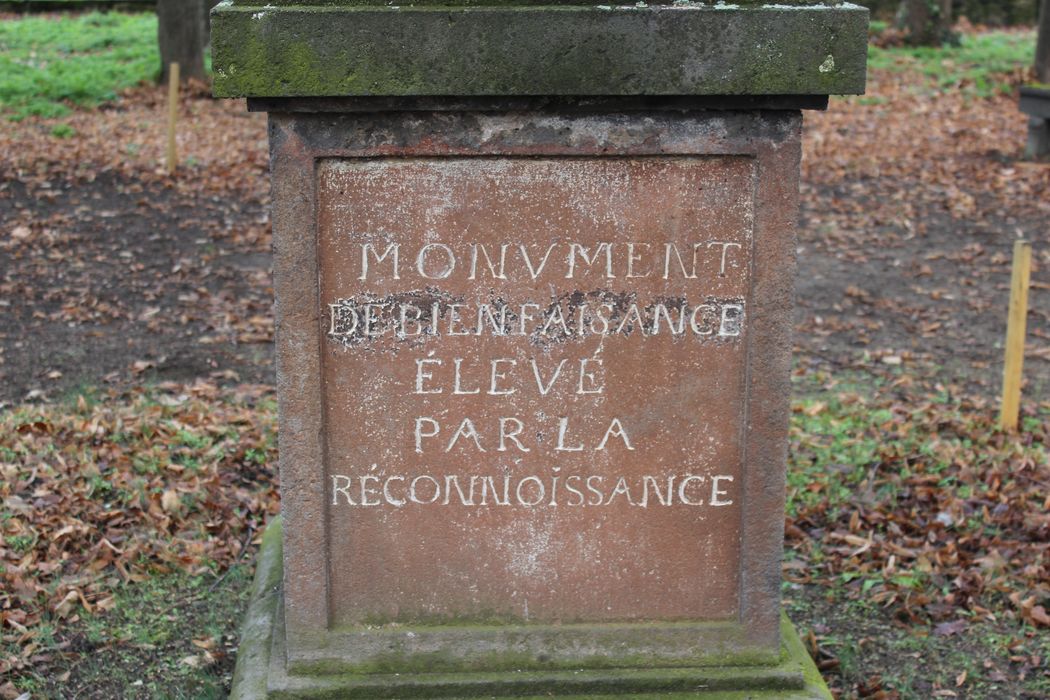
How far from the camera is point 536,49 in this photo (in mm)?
2939

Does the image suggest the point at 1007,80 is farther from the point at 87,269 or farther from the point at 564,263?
the point at 564,263

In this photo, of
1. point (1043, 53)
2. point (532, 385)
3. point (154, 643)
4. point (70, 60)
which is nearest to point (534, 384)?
point (532, 385)

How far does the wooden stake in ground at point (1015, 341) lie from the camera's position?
20.2 ft

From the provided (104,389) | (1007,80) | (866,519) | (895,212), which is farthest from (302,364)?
(1007,80)

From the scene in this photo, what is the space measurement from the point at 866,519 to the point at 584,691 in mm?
2358

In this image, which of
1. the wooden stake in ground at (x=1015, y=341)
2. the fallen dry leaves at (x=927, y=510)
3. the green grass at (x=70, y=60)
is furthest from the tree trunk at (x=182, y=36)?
the wooden stake in ground at (x=1015, y=341)

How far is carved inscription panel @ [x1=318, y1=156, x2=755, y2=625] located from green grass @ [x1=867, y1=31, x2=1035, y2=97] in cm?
1497

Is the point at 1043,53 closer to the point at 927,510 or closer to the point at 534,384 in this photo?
the point at 927,510

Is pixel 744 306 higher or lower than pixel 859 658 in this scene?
higher

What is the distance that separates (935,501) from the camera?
215 inches

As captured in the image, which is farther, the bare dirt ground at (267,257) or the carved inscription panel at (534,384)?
the bare dirt ground at (267,257)

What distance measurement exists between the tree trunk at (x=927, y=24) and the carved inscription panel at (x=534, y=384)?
755 inches

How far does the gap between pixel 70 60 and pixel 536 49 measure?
18.5m

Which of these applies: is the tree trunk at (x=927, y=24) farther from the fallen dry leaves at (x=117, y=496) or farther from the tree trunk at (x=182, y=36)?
the fallen dry leaves at (x=117, y=496)
